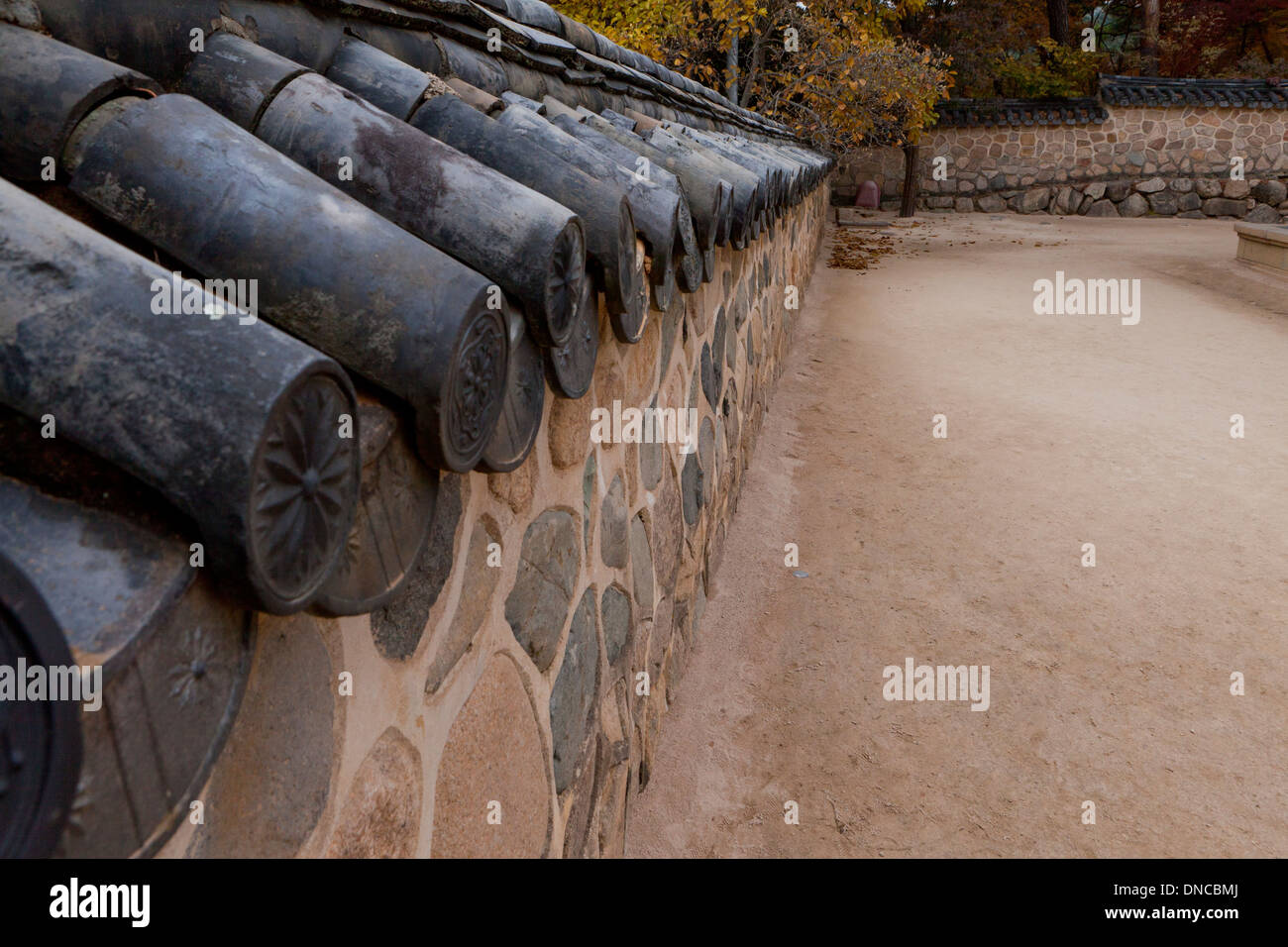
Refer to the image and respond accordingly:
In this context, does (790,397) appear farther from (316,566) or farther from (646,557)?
(316,566)

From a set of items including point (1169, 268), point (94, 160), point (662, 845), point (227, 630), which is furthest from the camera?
point (1169, 268)

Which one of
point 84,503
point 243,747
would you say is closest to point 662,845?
point 243,747

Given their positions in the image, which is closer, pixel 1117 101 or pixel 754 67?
pixel 754 67

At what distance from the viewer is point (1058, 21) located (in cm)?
2225

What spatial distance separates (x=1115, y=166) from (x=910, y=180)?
510 centimetres

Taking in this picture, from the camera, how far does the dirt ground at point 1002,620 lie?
241 cm

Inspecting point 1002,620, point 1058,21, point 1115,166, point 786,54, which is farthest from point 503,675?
point 1058,21

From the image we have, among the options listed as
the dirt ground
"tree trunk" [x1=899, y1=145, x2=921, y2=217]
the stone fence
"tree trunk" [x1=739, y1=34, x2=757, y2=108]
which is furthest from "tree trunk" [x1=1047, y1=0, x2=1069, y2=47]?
the dirt ground

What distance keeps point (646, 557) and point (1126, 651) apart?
1953 mm

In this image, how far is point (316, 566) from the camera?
25.2 inches

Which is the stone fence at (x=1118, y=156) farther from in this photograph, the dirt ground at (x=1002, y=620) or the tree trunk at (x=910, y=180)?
the dirt ground at (x=1002, y=620)

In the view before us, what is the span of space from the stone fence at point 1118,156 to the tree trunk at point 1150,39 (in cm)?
360

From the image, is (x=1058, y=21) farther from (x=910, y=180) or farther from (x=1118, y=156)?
(x=910, y=180)

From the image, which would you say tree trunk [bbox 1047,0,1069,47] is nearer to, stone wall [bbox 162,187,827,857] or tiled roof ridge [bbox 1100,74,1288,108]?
tiled roof ridge [bbox 1100,74,1288,108]
